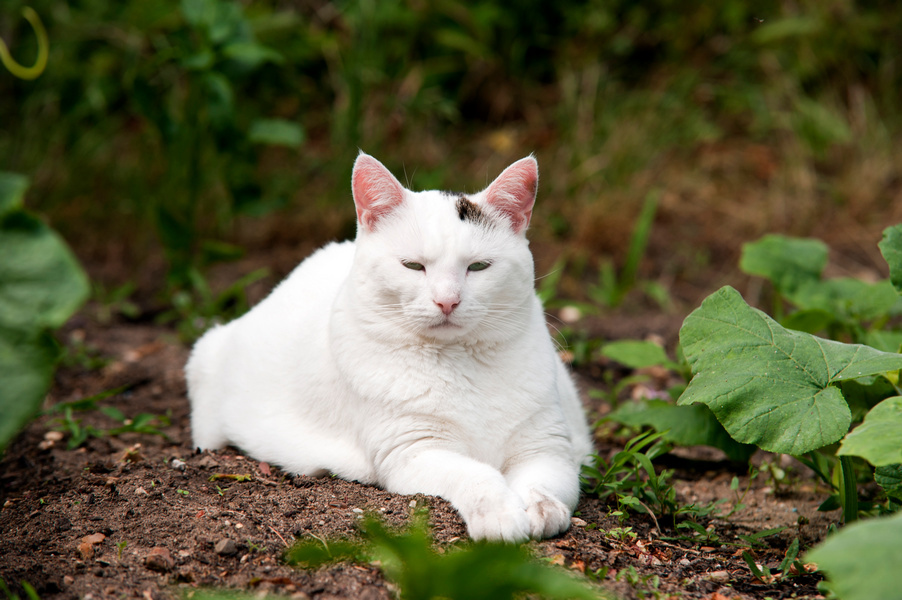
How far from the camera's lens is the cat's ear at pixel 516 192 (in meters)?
2.54

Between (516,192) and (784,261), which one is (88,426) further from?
(784,261)

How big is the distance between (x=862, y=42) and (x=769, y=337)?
5.53m

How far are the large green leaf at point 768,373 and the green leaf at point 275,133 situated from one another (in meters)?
2.63

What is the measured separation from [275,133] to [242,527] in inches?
106

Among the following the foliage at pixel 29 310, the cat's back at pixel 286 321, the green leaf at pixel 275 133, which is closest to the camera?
the foliage at pixel 29 310

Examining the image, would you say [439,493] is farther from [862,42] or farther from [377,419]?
[862,42]

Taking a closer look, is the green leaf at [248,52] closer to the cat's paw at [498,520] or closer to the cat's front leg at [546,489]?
the cat's front leg at [546,489]

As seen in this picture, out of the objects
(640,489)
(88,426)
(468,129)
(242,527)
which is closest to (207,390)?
(88,426)

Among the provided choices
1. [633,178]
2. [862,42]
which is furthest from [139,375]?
[862,42]

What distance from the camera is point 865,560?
1.41 meters

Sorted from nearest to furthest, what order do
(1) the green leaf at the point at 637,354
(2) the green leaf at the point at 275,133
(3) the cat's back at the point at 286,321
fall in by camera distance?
(3) the cat's back at the point at 286,321 < (1) the green leaf at the point at 637,354 < (2) the green leaf at the point at 275,133

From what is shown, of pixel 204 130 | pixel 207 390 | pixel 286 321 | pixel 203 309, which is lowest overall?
pixel 203 309

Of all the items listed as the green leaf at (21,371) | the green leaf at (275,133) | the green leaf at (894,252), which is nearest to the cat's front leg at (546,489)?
the green leaf at (894,252)

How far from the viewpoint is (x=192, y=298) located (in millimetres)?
4734
